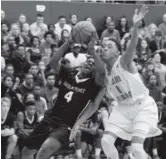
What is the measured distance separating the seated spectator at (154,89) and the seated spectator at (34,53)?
2612mm

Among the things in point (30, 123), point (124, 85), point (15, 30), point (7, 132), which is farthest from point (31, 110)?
point (124, 85)

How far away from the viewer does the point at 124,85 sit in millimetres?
8070

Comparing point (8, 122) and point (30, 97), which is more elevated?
point (30, 97)

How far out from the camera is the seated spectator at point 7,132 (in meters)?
11.5

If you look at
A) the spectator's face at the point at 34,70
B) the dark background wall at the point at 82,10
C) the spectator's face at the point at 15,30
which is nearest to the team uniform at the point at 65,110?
the spectator's face at the point at 34,70

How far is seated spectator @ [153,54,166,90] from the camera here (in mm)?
13836

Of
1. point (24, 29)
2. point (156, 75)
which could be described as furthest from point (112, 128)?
point (24, 29)

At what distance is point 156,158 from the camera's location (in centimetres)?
1252

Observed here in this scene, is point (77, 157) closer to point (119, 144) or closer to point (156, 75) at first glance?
point (119, 144)

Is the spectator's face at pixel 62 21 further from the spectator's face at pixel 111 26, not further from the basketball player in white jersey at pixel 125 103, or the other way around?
the basketball player in white jersey at pixel 125 103

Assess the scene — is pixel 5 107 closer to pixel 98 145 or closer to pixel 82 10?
pixel 98 145

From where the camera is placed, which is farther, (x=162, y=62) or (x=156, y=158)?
(x=162, y=62)

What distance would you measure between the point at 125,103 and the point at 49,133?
118 cm

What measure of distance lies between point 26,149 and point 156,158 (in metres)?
5.21
